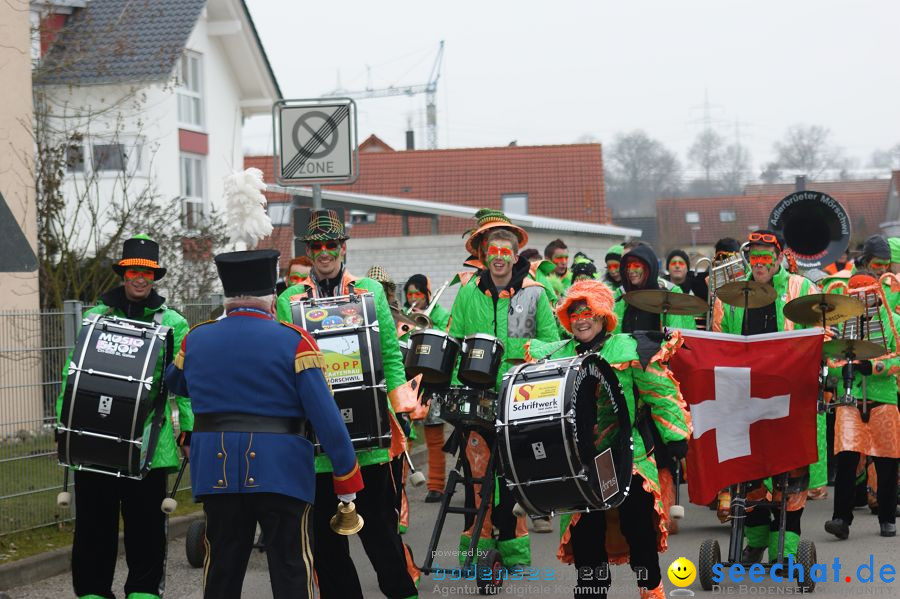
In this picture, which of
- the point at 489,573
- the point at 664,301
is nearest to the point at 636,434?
the point at 664,301

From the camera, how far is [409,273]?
1278 inches

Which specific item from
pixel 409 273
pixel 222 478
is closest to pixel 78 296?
pixel 222 478

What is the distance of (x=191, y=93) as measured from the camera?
3170cm

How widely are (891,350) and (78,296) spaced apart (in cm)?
969

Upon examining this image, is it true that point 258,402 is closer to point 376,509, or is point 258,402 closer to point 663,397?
point 376,509

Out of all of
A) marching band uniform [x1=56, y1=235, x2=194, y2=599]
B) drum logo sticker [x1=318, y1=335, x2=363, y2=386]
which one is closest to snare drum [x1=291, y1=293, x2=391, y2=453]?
drum logo sticker [x1=318, y1=335, x2=363, y2=386]

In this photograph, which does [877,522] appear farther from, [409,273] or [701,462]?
[409,273]

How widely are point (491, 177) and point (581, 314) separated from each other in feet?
129

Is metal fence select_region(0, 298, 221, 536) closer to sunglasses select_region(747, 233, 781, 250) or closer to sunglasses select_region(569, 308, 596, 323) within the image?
sunglasses select_region(569, 308, 596, 323)

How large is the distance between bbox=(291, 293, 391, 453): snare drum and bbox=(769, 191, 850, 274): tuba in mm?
6011

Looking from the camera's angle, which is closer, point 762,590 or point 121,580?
point 762,590

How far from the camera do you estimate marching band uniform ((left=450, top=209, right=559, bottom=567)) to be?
8.45 metres

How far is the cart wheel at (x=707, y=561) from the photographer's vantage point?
8039mm

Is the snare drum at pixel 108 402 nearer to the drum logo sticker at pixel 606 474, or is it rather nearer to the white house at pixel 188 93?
the drum logo sticker at pixel 606 474
